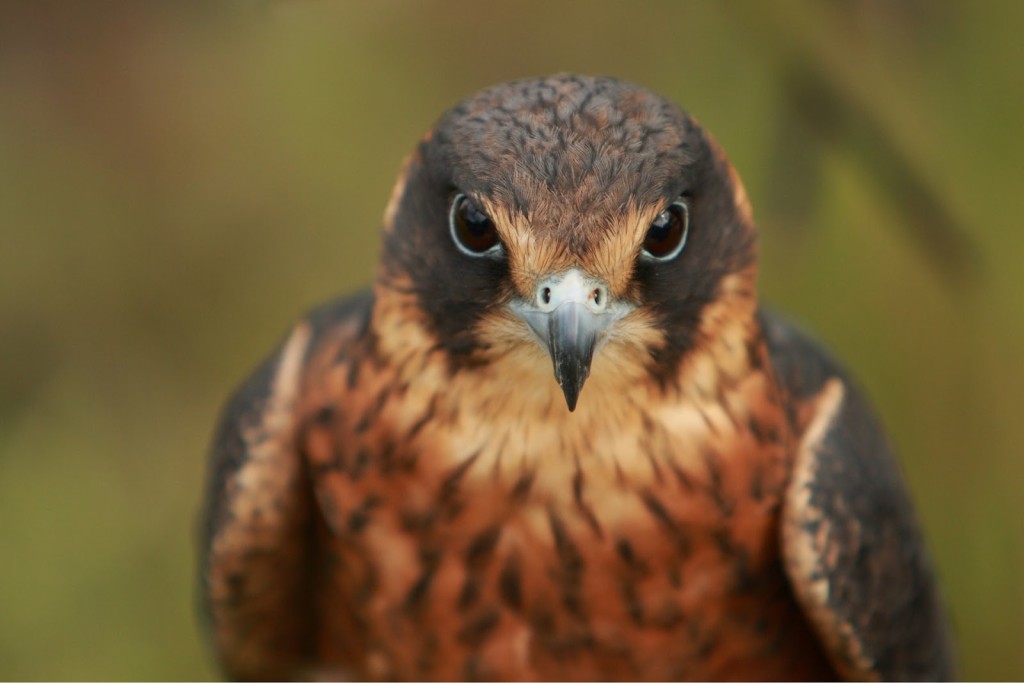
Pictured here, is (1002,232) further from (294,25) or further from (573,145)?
(294,25)

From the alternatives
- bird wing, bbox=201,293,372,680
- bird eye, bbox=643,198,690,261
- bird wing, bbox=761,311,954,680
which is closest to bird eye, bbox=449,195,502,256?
bird eye, bbox=643,198,690,261

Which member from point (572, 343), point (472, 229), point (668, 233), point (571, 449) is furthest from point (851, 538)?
point (472, 229)

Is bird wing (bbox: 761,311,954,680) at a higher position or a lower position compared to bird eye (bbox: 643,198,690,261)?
lower

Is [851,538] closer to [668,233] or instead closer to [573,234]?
[668,233]

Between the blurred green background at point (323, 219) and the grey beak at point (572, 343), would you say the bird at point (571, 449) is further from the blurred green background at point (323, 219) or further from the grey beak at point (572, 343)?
the blurred green background at point (323, 219)

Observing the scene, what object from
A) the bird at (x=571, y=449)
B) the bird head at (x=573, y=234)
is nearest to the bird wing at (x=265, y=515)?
the bird at (x=571, y=449)

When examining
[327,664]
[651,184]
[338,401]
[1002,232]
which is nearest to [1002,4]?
[1002,232]

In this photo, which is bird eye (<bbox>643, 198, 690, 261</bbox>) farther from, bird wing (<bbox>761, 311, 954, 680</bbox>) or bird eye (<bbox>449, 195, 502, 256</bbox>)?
bird wing (<bbox>761, 311, 954, 680</bbox>)
